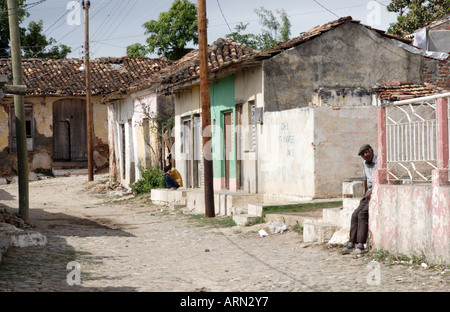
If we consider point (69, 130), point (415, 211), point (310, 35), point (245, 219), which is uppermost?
point (310, 35)

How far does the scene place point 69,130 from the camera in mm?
30750

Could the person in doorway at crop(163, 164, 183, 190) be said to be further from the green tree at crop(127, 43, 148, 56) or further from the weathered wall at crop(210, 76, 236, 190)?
the green tree at crop(127, 43, 148, 56)

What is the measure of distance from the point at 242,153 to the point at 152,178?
18.4ft

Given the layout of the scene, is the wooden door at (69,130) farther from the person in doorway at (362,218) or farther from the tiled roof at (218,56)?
the person in doorway at (362,218)

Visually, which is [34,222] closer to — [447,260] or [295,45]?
[295,45]

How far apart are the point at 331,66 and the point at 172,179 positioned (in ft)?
19.5

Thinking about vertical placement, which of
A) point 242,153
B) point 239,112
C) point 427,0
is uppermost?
point 427,0

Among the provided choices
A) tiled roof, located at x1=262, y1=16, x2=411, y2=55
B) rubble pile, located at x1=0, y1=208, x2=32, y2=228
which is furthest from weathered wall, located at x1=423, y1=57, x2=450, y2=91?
rubble pile, located at x1=0, y1=208, x2=32, y2=228

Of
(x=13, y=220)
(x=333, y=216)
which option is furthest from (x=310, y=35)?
(x=13, y=220)

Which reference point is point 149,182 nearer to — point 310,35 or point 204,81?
point 204,81

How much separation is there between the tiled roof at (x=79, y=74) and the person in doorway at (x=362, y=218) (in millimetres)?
21558

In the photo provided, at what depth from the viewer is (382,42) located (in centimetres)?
1552

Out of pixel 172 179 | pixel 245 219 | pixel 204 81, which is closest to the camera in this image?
pixel 245 219

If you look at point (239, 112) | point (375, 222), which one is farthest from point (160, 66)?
point (375, 222)
